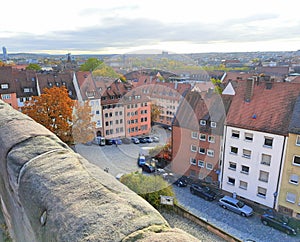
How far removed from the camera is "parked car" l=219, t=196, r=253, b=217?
1869 centimetres

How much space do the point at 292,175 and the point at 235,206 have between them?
14.3 feet

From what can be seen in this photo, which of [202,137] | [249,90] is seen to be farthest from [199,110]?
[249,90]

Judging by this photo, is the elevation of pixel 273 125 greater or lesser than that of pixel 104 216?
lesser

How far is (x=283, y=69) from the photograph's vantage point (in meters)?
69.8

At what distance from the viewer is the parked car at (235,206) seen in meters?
18.7

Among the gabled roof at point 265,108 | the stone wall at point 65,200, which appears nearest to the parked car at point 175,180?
the gabled roof at point 265,108

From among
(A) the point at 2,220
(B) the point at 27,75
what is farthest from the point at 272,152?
(B) the point at 27,75

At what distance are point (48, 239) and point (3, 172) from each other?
3.50 ft

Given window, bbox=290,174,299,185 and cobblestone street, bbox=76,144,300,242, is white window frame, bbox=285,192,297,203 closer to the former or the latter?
window, bbox=290,174,299,185

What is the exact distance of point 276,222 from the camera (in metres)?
17.2

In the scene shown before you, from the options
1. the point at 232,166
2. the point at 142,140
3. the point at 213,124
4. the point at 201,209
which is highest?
the point at 213,124

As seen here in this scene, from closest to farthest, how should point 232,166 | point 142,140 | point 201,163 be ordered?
point 232,166 < point 201,163 < point 142,140

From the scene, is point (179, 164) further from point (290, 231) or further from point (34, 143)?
point (34, 143)

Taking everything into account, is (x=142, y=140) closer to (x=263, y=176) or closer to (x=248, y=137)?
(x=248, y=137)
